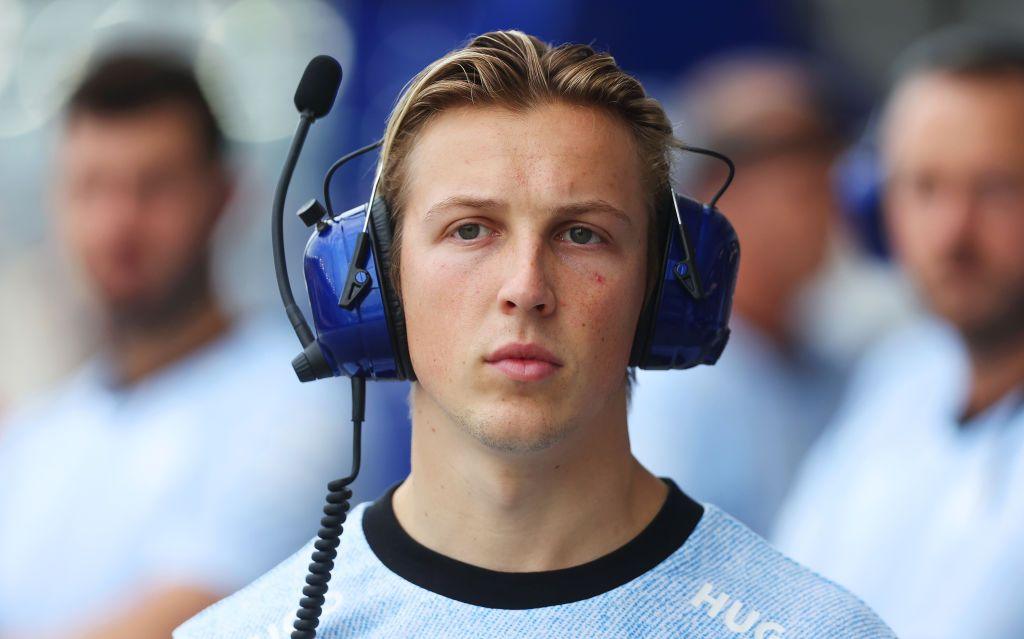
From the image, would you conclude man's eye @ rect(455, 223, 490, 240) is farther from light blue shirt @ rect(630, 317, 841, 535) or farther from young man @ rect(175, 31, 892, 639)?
light blue shirt @ rect(630, 317, 841, 535)

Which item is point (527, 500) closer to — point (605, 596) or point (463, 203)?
point (605, 596)

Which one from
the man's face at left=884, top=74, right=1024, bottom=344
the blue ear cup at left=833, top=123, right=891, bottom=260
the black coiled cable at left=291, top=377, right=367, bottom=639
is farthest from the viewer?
the blue ear cup at left=833, top=123, right=891, bottom=260

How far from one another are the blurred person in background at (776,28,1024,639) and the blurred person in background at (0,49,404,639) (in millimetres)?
1332

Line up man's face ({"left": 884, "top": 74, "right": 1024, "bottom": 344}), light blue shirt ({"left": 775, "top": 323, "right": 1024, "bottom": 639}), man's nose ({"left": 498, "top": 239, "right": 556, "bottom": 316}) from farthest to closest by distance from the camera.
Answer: man's face ({"left": 884, "top": 74, "right": 1024, "bottom": 344}), light blue shirt ({"left": 775, "top": 323, "right": 1024, "bottom": 639}), man's nose ({"left": 498, "top": 239, "right": 556, "bottom": 316})

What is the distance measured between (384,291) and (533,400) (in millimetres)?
270

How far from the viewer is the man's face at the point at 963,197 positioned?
357 cm

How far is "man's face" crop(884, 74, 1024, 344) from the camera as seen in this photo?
3574 millimetres

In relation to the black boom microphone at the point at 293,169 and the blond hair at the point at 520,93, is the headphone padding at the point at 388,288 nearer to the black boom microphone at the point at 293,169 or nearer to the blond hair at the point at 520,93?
the blond hair at the point at 520,93

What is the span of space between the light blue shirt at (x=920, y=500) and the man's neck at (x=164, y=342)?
1.84 meters

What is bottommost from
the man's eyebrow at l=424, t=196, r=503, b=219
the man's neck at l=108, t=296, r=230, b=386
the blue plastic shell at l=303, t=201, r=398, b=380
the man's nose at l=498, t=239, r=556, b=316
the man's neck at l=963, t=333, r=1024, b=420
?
the man's neck at l=108, t=296, r=230, b=386

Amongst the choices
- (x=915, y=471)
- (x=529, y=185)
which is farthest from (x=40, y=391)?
(x=529, y=185)

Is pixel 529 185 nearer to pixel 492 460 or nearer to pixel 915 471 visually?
pixel 492 460

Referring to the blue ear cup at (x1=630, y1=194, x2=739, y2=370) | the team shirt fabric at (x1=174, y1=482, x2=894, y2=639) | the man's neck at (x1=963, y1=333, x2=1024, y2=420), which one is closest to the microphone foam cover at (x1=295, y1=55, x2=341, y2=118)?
the blue ear cup at (x1=630, y1=194, x2=739, y2=370)

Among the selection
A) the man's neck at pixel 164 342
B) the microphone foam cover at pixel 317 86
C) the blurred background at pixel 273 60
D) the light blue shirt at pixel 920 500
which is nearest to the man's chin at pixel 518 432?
the microphone foam cover at pixel 317 86
